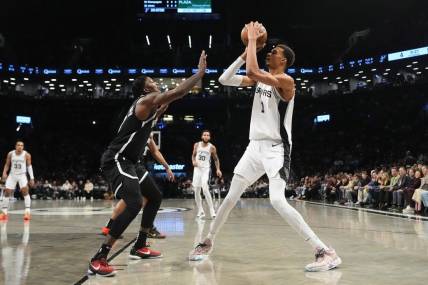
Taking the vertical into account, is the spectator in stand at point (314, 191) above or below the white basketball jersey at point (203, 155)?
below

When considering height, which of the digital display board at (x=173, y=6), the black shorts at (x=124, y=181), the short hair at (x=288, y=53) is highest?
the digital display board at (x=173, y=6)

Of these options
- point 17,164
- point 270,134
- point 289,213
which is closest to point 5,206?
point 17,164

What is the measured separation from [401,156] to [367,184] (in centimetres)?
1177

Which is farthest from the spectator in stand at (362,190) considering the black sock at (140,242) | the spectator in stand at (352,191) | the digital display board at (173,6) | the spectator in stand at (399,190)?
the digital display board at (173,6)

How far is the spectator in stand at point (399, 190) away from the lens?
11781 millimetres

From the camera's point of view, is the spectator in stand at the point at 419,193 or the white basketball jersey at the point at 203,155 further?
the spectator in stand at the point at 419,193

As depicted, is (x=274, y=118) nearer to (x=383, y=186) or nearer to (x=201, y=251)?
(x=201, y=251)

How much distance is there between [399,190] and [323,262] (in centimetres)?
938

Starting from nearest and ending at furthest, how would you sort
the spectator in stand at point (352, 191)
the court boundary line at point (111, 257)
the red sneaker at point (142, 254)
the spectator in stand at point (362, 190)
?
the court boundary line at point (111, 257) → the red sneaker at point (142, 254) → the spectator in stand at point (362, 190) → the spectator in stand at point (352, 191)

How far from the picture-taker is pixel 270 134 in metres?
4.05

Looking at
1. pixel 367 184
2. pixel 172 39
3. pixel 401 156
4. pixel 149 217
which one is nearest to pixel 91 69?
pixel 172 39

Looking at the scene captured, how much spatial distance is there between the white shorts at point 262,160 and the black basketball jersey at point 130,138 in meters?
1.00

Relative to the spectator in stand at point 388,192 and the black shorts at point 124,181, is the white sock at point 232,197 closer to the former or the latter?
the black shorts at point 124,181

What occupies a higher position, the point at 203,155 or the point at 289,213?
the point at 203,155
